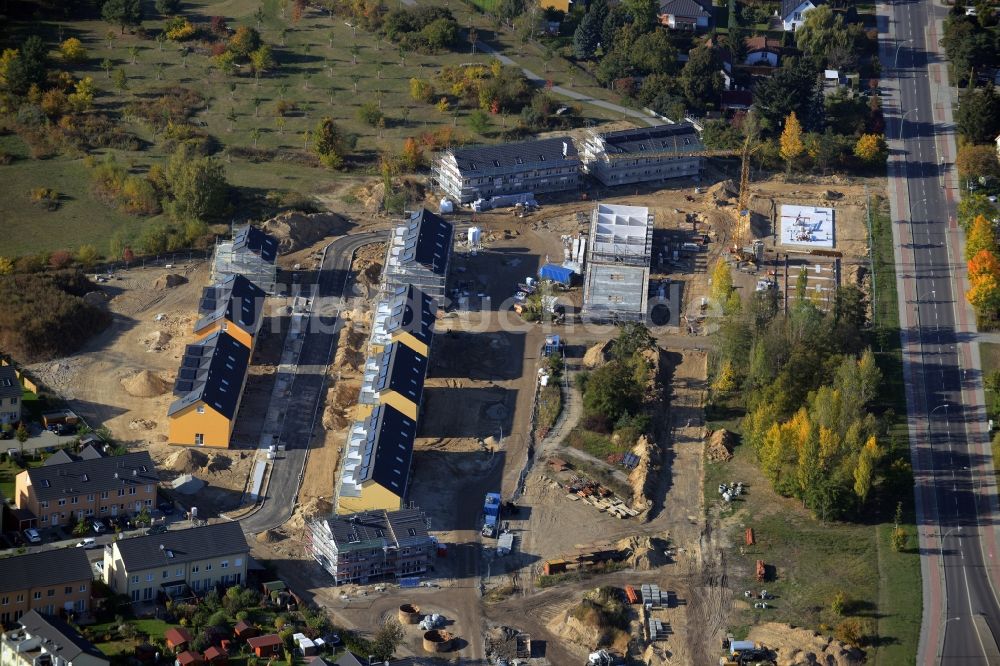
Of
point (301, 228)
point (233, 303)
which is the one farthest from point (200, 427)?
point (301, 228)

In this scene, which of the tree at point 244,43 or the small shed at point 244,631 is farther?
the tree at point 244,43

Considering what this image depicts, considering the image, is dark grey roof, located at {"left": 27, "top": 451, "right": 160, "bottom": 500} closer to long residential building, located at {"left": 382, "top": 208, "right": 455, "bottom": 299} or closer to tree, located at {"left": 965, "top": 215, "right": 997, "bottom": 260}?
long residential building, located at {"left": 382, "top": 208, "right": 455, "bottom": 299}

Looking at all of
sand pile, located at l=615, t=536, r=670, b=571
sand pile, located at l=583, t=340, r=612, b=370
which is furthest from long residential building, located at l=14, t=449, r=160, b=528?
sand pile, located at l=583, t=340, r=612, b=370

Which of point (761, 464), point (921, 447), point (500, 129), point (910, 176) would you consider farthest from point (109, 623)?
point (910, 176)

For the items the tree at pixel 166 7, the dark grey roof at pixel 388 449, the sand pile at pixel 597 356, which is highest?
the tree at pixel 166 7

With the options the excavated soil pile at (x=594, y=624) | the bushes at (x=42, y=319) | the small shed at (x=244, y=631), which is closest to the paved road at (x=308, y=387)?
the small shed at (x=244, y=631)

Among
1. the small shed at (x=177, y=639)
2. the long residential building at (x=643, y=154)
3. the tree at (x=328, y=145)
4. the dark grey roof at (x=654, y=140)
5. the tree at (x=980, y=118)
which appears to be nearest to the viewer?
the small shed at (x=177, y=639)

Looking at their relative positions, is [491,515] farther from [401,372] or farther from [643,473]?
[401,372]

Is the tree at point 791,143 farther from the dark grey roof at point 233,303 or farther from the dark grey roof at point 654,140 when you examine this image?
the dark grey roof at point 233,303
